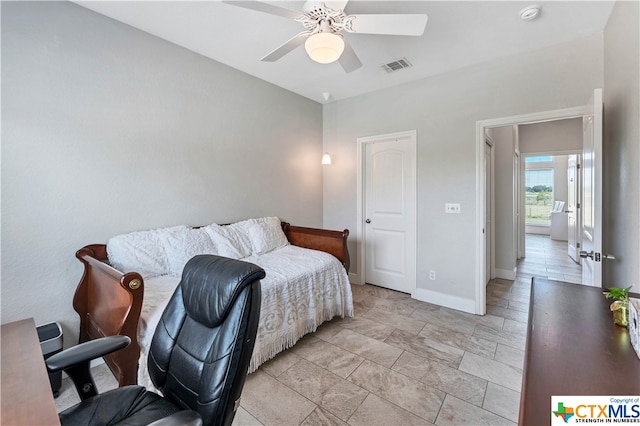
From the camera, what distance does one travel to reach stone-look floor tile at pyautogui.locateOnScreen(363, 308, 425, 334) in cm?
272

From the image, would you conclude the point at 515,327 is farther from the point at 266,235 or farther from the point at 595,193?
the point at 266,235

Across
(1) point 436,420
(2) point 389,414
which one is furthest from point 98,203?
(1) point 436,420

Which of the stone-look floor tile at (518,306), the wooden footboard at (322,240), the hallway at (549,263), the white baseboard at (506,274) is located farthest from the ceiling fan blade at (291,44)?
the hallway at (549,263)

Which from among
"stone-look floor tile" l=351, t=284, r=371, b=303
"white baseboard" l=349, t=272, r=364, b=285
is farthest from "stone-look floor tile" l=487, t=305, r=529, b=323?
"white baseboard" l=349, t=272, r=364, b=285

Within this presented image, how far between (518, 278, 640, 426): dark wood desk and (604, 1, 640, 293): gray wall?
69cm

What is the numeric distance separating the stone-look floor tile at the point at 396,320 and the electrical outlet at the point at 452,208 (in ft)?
4.13

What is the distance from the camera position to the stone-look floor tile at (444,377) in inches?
71.9

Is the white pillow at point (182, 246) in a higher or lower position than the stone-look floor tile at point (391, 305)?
higher

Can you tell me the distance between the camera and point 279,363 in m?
2.17

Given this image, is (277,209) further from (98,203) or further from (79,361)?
(79,361)

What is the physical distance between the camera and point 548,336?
979mm

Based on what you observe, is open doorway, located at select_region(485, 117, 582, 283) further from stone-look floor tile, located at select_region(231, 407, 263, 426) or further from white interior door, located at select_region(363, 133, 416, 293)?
stone-look floor tile, located at select_region(231, 407, 263, 426)

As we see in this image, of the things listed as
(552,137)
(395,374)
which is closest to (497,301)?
(395,374)

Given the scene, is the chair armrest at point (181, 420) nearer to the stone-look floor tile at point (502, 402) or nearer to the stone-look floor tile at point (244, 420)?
the stone-look floor tile at point (244, 420)
